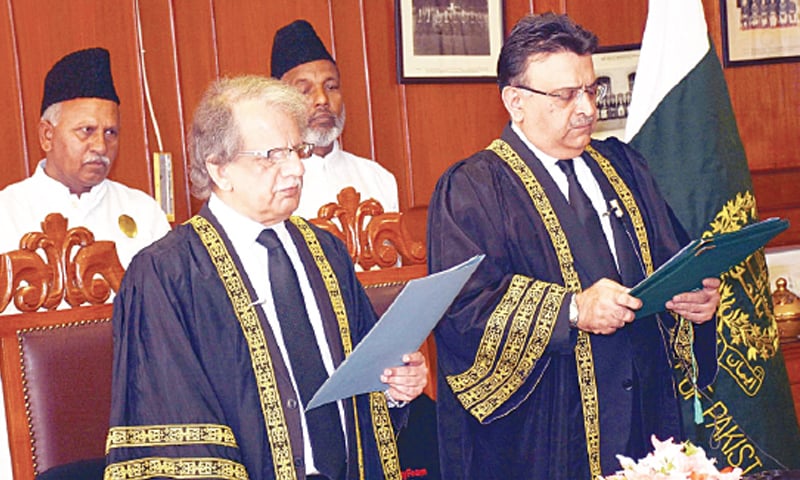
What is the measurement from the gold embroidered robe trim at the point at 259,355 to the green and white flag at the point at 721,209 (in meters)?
2.07

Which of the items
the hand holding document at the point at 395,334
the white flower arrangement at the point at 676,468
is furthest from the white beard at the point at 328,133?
the white flower arrangement at the point at 676,468

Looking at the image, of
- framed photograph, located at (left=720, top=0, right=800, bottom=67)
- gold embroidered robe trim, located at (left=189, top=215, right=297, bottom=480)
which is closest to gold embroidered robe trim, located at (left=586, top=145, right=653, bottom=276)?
gold embroidered robe trim, located at (left=189, top=215, right=297, bottom=480)

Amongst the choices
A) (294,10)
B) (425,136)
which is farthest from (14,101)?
(425,136)

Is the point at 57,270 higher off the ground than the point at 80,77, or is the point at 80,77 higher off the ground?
the point at 80,77

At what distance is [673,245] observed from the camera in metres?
3.11

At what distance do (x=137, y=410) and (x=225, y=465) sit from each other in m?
0.21

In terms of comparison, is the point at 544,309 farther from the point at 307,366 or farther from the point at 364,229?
the point at 307,366

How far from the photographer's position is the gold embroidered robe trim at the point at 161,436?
2.31 metres

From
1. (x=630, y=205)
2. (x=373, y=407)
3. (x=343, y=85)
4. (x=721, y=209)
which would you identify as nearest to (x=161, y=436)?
(x=373, y=407)

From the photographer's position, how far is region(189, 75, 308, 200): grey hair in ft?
8.07

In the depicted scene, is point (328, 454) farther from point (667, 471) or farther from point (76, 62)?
point (76, 62)

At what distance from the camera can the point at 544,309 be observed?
9.21 feet

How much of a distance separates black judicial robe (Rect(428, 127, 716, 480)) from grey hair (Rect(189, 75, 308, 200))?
0.61 m

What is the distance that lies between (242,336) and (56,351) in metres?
0.45
